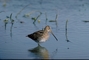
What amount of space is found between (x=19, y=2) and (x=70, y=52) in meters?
10.8

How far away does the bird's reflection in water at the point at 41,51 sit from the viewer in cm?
869

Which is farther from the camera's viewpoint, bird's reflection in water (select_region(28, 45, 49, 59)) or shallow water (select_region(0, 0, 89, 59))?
shallow water (select_region(0, 0, 89, 59))

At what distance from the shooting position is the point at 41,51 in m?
9.24

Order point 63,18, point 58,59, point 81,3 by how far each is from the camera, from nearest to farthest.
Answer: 1. point 58,59
2. point 63,18
3. point 81,3

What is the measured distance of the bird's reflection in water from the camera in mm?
8694

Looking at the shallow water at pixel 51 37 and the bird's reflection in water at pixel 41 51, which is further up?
the shallow water at pixel 51 37

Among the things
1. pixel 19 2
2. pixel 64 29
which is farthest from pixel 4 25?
pixel 19 2

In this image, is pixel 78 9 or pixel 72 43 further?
pixel 78 9

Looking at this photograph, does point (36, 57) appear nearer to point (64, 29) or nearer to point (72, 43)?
point (72, 43)

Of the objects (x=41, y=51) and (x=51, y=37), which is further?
(x=51, y=37)

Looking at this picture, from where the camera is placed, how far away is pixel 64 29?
11906mm

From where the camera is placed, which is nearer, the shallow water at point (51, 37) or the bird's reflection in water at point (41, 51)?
the bird's reflection in water at point (41, 51)

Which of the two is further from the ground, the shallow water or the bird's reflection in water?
the shallow water

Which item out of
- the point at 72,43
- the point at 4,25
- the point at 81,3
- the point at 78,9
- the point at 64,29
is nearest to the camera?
the point at 72,43
